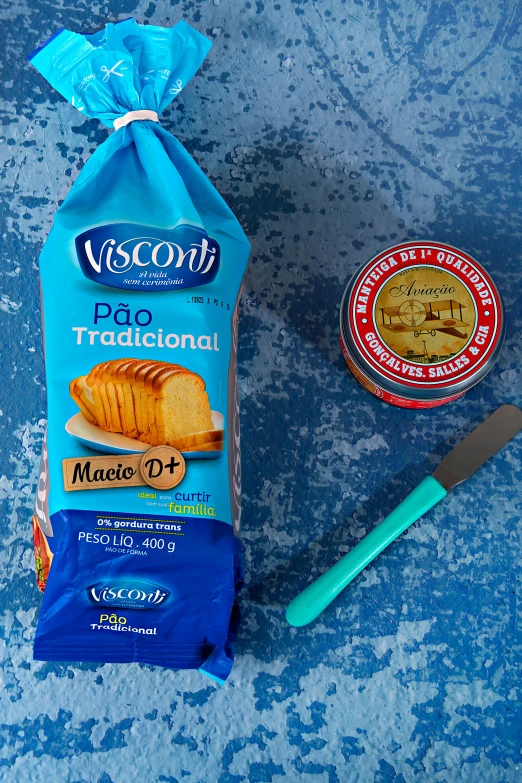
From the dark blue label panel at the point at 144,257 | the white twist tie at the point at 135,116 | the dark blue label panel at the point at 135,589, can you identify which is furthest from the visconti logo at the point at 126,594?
the white twist tie at the point at 135,116

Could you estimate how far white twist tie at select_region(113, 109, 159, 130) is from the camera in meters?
0.70

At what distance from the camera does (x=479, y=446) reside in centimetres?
77

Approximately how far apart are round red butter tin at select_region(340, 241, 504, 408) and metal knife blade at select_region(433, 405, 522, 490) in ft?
0.22

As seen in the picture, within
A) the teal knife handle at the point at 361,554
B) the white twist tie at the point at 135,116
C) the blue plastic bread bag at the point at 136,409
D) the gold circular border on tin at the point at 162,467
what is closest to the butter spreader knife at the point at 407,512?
the teal knife handle at the point at 361,554

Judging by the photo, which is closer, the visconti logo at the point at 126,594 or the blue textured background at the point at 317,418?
the visconti logo at the point at 126,594

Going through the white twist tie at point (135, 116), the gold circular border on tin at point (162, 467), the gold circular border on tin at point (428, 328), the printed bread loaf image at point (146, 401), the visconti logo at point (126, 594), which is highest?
the white twist tie at point (135, 116)

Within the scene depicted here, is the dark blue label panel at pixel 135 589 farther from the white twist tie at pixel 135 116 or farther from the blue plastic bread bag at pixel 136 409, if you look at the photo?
the white twist tie at pixel 135 116

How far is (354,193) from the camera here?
2.71 ft

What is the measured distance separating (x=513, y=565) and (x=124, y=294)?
52 cm

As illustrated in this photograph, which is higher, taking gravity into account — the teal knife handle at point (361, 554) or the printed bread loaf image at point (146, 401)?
the printed bread loaf image at point (146, 401)

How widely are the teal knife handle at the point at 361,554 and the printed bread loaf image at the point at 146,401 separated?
0.21 metres

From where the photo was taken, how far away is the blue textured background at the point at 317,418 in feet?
2.50

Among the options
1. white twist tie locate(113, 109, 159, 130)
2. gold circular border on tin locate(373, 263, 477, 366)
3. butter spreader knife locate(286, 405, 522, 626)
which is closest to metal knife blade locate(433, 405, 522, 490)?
butter spreader knife locate(286, 405, 522, 626)

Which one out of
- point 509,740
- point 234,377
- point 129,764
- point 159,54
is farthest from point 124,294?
point 509,740
